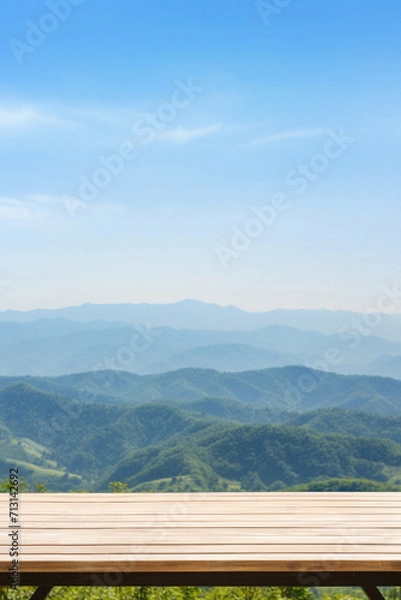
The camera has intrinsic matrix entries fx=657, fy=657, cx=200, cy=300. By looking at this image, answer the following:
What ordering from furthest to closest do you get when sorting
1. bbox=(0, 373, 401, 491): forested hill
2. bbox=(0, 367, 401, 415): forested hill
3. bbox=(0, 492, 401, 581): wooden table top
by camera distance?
bbox=(0, 367, 401, 415): forested hill < bbox=(0, 373, 401, 491): forested hill < bbox=(0, 492, 401, 581): wooden table top

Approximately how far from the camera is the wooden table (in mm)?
1236

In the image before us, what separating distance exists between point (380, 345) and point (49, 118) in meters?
91.4

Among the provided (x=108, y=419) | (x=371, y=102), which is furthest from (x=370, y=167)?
(x=108, y=419)

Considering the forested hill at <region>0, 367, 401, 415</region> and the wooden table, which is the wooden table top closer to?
the wooden table

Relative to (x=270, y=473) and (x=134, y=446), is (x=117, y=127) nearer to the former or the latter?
(x=134, y=446)

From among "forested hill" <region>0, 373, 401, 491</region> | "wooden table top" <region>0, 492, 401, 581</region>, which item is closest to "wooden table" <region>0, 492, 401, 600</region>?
"wooden table top" <region>0, 492, 401, 581</region>

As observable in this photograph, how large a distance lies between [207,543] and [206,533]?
0.21 feet

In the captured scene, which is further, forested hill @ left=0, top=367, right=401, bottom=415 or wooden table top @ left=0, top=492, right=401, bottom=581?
forested hill @ left=0, top=367, right=401, bottom=415

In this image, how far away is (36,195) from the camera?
11381 cm

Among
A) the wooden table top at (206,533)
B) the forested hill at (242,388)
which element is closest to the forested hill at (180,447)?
the forested hill at (242,388)

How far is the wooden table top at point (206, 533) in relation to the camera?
1235mm

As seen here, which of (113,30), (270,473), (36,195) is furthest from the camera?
(36,195)

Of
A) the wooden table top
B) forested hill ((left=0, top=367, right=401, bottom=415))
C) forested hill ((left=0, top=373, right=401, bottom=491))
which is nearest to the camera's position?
the wooden table top

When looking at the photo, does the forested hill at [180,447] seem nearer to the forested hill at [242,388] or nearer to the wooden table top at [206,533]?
the forested hill at [242,388]
